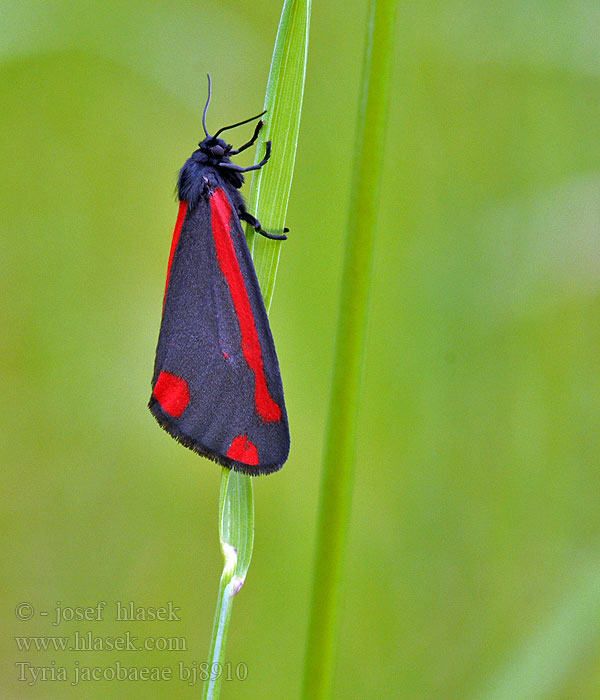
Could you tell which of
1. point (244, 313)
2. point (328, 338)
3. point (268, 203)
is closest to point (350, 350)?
point (268, 203)

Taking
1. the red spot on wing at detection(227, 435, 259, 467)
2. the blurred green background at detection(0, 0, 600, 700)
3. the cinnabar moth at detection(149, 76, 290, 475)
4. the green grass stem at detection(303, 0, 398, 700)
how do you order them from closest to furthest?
the green grass stem at detection(303, 0, 398, 700) → the red spot on wing at detection(227, 435, 259, 467) → the cinnabar moth at detection(149, 76, 290, 475) → the blurred green background at detection(0, 0, 600, 700)

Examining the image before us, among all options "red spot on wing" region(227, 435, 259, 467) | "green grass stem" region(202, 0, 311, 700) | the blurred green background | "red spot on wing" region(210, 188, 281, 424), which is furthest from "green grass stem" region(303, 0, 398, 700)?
the blurred green background

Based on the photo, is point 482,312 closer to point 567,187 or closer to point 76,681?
point 567,187

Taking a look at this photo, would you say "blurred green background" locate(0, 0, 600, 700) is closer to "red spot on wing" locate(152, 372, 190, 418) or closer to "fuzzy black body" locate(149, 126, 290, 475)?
"fuzzy black body" locate(149, 126, 290, 475)

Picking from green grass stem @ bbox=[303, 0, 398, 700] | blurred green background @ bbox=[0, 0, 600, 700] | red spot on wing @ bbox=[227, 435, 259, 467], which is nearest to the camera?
green grass stem @ bbox=[303, 0, 398, 700]

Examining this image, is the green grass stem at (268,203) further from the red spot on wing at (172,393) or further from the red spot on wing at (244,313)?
the red spot on wing at (172,393)

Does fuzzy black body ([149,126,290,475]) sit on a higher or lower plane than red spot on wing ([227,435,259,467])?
higher

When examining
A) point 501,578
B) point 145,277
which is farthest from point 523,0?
point 501,578

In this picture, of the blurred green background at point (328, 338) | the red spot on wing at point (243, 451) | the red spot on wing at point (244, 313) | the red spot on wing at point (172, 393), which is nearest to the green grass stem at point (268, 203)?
the red spot on wing at point (243, 451)
